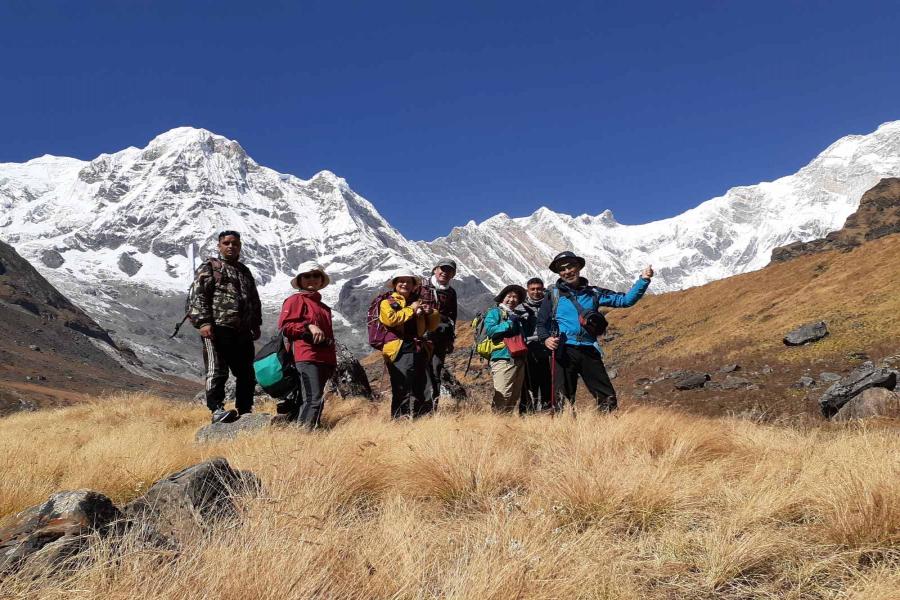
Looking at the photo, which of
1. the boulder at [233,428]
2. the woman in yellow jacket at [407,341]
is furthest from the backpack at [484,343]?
the boulder at [233,428]

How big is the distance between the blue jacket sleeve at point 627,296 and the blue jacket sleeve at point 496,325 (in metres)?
1.06

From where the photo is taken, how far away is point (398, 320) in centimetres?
571

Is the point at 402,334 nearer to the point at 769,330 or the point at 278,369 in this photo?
the point at 278,369

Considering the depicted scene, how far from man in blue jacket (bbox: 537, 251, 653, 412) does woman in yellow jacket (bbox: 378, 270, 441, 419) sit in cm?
128

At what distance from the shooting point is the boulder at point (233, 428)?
5418 mm

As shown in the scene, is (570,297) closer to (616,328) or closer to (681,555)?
(681,555)

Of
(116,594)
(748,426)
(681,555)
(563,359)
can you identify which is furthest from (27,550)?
(748,426)

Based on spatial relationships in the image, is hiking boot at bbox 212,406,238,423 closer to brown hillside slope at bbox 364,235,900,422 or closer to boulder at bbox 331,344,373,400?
brown hillside slope at bbox 364,235,900,422

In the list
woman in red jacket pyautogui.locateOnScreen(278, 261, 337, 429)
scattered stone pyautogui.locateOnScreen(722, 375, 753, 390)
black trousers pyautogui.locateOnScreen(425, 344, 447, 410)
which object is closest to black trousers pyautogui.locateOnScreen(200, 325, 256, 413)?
woman in red jacket pyautogui.locateOnScreen(278, 261, 337, 429)

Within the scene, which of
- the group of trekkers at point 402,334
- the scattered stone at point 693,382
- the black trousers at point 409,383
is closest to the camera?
the group of trekkers at point 402,334

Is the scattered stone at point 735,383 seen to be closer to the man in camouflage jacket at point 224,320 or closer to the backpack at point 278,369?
the backpack at point 278,369

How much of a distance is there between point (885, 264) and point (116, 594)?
104 feet

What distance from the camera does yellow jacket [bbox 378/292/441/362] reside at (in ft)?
18.8

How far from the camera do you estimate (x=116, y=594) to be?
1617 millimetres
